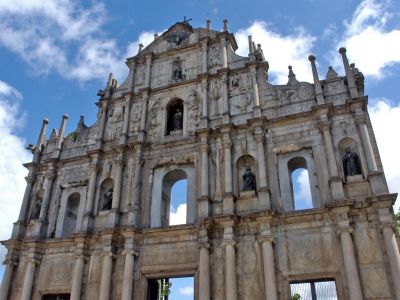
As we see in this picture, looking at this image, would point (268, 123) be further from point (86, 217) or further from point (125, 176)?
point (86, 217)

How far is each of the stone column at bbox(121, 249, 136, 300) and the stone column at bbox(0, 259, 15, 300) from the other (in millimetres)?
4998

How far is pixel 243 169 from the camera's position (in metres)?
14.7

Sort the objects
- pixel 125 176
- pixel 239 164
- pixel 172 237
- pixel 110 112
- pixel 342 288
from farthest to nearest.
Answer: pixel 110 112, pixel 125 176, pixel 239 164, pixel 172 237, pixel 342 288

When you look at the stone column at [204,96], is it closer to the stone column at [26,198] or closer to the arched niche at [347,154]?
the arched niche at [347,154]

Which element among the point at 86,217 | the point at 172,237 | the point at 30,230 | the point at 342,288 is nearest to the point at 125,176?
the point at 86,217

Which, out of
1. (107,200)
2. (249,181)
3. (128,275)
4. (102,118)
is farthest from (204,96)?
(128,275)

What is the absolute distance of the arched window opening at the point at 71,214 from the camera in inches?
646

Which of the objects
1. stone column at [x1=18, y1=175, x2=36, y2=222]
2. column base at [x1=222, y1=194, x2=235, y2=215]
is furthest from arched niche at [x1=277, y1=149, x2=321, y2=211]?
stone column at [x1=18, y1=175, x2=36, y2=222]

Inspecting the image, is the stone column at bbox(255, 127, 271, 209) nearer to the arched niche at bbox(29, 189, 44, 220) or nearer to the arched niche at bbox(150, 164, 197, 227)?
the arched niche at bbox(150, 164, 197, 227)

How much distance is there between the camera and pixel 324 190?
13031mm

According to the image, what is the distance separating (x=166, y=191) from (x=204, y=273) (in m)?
4.54

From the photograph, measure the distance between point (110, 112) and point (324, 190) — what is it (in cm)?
1059

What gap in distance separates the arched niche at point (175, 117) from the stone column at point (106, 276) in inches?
227

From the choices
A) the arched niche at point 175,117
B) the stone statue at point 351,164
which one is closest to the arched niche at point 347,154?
the stone statue at point 351,164
